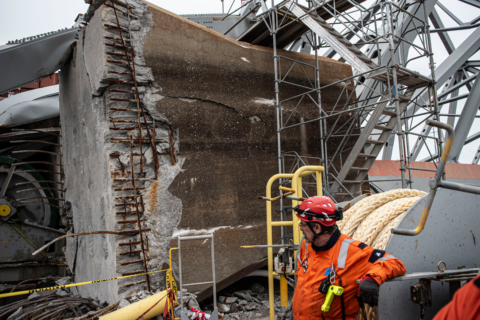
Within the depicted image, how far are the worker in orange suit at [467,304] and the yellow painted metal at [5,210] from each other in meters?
8.56

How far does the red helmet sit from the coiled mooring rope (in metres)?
0.52

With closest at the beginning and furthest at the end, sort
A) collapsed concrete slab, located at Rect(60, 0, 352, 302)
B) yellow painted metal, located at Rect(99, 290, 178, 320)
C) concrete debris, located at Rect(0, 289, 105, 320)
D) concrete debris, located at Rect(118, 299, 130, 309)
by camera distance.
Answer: yellow painted metal, located at Rect(99, 290, 178, 320)
concrete debris, located at Rect(118, 299, 130, 309)
concrete debris, located at Rect(0, 289, 105, 320)
collapsed concrete slab, located at Rect(60, 0, 352, 302)

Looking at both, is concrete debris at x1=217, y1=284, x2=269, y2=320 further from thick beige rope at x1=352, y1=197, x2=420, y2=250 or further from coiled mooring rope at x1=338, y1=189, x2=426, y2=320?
thick beige rope at x1=352, y1=197, x2=420, y2=250

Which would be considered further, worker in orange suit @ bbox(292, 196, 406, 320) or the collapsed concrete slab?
the collapsed concrete slab

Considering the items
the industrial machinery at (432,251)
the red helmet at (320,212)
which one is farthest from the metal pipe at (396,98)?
the red helmet at (320,212)

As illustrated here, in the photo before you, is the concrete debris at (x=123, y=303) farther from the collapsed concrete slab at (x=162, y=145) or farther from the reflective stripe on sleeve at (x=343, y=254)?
the reflective stripe on sleeve at (x=343, y=254)

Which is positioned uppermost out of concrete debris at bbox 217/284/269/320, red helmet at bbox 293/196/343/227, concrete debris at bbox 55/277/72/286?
red helmet at bbox 293/196/343/227

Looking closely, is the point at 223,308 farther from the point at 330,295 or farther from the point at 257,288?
the point at 330,295

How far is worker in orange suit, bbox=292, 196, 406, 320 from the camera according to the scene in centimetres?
237

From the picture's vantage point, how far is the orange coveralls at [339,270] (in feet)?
7.82

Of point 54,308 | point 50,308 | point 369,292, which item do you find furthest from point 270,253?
point 50,308

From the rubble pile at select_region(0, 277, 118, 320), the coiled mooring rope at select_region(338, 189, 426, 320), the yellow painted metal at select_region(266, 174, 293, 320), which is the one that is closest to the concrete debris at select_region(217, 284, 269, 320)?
the yellow painted metal at select_region(266, 174, 293, 320)

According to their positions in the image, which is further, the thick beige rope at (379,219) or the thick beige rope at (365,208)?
the thick beige rope at (365,208)

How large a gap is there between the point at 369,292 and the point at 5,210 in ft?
26.2
